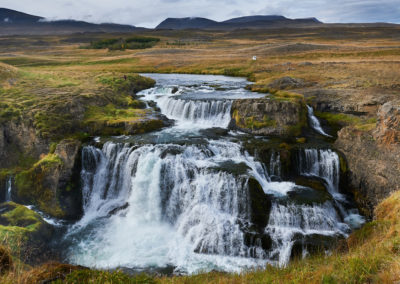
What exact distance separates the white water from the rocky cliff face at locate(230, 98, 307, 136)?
147 inches

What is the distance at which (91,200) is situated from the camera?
66.4ft

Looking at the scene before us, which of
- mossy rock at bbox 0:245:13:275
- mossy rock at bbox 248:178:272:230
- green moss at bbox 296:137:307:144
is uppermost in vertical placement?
mossy rock at bbox 0:245:13:275

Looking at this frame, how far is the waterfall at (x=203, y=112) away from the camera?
89.0ft

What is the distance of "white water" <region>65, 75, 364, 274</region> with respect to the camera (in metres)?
14.9

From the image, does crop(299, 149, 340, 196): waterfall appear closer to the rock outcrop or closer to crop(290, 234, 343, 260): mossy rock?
crop(290, 234, 343, 260): mossy rock

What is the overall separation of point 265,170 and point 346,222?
5.72 meters

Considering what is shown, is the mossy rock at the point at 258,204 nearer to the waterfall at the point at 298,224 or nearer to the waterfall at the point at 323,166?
the waterfall at the point at 298,224

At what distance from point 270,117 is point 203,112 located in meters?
6.92

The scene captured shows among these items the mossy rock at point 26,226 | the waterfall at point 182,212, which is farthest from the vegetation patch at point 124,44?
the mossy rock at point 26,226

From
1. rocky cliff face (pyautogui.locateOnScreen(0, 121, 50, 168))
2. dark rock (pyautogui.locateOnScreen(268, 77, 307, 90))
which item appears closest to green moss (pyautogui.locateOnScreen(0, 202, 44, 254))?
rocky cliff face (pyautogui.locateOnScreen(0, 121, 50, 168))

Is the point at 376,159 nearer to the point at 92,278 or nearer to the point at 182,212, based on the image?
the point at 182,212

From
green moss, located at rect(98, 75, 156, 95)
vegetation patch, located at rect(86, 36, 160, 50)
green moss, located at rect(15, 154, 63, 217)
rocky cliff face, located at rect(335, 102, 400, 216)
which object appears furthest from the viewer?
vegetation patch, located at rect(86, 36, 160, 50)

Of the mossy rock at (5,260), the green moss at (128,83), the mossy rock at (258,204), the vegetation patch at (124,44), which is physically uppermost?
the vegetation patch at (124,44)

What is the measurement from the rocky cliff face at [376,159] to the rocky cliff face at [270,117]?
5.07 meters
